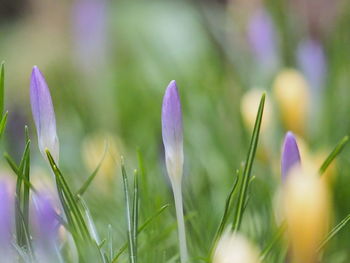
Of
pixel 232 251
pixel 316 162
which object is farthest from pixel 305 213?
pixel 316 162

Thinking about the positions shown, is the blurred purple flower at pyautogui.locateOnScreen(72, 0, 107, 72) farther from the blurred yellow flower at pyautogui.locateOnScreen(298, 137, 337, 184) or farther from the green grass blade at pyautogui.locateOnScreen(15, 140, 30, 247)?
the green grass blade at pyautogui.locateOnScreen(15, 140, 30, 247)

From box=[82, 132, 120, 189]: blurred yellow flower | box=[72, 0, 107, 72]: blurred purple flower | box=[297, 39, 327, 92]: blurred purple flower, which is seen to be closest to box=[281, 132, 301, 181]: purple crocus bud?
box=[82, 132, 120, 189]: blurred yellow flower

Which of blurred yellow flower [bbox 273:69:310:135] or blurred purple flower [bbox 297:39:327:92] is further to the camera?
blurred purple flower [bbox 297:39:327:92]

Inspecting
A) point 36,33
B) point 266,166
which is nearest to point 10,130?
point 266,166

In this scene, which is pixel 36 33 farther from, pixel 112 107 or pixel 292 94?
pixel 292 94

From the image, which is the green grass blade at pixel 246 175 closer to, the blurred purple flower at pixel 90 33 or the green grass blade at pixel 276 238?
the green grass blade at pixel 276 238

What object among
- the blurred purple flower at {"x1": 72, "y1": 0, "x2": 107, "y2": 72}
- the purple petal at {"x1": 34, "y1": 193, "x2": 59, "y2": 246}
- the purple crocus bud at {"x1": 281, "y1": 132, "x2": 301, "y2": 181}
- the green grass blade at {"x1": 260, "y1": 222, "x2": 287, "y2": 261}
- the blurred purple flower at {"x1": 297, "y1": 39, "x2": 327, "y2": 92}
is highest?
the blurred purple flower at {"x1": 72, "y1": 0, "x2": 107, "y2": 72}

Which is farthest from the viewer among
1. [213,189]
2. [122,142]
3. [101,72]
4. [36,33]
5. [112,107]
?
[36,33]
